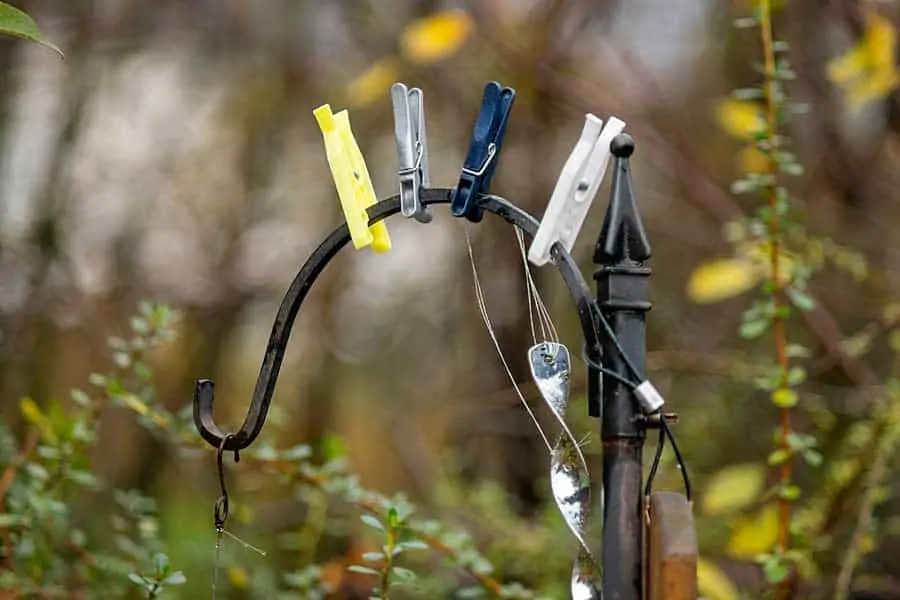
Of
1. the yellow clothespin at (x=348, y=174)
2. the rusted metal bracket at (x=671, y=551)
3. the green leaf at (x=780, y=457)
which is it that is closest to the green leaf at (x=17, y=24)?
the yellow clothespin at (x=348, y=174)

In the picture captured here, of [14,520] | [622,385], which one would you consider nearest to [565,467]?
[622,385]

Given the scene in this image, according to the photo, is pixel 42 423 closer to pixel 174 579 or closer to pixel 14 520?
pixel 14 520

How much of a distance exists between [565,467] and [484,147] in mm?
163

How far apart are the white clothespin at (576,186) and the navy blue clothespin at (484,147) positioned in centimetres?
4

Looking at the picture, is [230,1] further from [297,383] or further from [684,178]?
[684,178]

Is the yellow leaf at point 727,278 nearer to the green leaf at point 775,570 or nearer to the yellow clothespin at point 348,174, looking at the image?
the green leaf at point 775,570

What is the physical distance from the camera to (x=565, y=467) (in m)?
0.50

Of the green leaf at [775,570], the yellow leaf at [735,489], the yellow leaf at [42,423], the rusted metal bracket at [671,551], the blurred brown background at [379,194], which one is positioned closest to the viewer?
the rusted metal bracket at [671,551]

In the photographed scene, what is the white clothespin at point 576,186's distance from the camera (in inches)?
18.5

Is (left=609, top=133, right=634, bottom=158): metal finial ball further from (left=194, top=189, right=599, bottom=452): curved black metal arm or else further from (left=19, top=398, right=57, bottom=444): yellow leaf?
(left=19, top=398, right=57, bottom=444): yellow leaf

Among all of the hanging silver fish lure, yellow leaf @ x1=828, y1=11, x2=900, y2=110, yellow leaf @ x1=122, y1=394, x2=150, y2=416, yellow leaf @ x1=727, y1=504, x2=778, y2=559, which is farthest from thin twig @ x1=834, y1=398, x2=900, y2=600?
yellow leaf @ x1=122, y1=394, x2=150, y2=416

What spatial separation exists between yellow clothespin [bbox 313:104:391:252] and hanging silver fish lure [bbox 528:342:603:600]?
0.37 ft

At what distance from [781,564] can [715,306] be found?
106cm

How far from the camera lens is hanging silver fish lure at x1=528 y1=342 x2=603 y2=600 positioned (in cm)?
49
